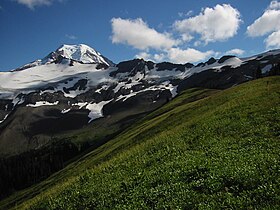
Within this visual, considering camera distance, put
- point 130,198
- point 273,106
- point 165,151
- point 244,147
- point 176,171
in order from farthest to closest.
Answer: point 273,106 → point 165,151 → point 244,147 → point 176,171 → point 130,198

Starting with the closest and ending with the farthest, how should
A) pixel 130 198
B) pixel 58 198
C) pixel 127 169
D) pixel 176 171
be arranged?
pixel 130 198 → pixel 176 171 → pixel 58 198 → pixel 127 169

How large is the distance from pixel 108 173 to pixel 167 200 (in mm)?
10933

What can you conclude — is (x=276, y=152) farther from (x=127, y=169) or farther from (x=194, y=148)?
(x=127, y=169)

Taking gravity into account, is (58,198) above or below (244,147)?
below

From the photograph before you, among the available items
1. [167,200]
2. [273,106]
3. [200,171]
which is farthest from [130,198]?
[273,106]

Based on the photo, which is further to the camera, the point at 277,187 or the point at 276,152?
the point at 276,152

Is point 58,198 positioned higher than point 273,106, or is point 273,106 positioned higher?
point 273,106

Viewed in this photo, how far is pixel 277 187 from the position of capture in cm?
1550

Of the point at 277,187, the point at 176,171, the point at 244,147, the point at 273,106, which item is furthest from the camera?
the point at 273,106

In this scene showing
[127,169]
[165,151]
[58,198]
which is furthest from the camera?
[165,151]

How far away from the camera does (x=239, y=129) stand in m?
29.8

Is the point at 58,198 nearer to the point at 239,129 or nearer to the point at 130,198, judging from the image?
the point at 130,198

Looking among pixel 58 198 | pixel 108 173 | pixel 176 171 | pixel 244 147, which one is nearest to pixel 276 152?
pixel 244 147

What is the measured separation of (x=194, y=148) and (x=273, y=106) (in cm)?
1229
